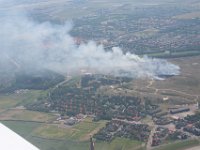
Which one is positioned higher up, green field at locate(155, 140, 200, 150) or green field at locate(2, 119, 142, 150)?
green field at locate(155, 140, 200, 150)

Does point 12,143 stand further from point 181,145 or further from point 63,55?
point 63,55

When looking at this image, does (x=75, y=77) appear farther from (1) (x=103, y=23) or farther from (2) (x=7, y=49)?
(1) (x=103, y=23)

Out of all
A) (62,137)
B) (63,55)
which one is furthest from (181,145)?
(63,55)

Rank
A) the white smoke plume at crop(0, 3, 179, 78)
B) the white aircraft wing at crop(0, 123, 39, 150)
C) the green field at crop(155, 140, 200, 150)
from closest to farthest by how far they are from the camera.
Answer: the white aircraft wing at crop(0, 123, 39, 150) → the green field at crop(155, 140, 200, 150) → the white smoke plume at crop(0, 3, 179, 78)

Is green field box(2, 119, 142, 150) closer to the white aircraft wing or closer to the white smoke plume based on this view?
the white smoke plume

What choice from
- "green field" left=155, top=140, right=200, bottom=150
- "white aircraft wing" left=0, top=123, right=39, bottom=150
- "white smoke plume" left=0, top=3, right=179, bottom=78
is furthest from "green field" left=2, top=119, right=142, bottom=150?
"white aircraft wing" left=0, top=123, right=39, bottom=150

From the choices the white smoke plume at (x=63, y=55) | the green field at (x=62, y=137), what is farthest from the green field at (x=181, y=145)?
the white smoke plume at (x=63, y=55)

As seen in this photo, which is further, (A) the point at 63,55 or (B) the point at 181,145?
(A) the point at 63,55

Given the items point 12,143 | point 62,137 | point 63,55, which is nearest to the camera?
point 12,143
